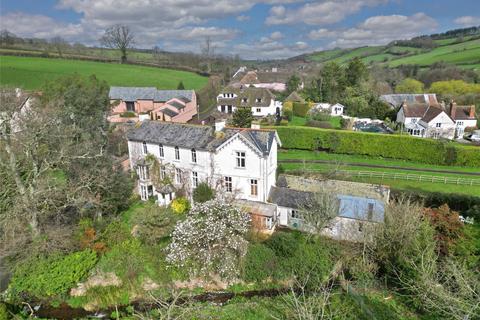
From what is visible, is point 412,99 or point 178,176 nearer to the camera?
point 178,176

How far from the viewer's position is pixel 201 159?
97.2 feet

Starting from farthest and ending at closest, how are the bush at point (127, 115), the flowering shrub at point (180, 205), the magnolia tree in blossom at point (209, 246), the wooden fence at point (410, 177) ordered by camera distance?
the bush at point (127, 115) → the wooden fence at point (410, 177) → the flowering shrub at point (180, 205) → the magnolia tree in blossom at point (209, 246)

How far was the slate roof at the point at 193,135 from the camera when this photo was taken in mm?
28078

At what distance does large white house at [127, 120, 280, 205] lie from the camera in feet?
91.9

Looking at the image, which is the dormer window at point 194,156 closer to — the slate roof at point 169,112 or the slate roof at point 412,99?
the slate roof at point 169,112

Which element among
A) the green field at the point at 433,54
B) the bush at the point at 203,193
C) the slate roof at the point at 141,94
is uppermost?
the green field at the point at 433,54

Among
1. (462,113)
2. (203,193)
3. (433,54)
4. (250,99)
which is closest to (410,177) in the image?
(203,193)

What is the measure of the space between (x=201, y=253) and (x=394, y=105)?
61.8m

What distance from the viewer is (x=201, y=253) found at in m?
21.3

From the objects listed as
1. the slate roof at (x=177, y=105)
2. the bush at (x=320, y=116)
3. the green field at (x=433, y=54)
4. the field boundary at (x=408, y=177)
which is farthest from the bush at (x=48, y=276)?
the green field at (x=433, y=54)

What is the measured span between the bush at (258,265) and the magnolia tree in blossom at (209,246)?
1.96 feet

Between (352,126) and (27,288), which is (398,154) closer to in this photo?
(352,126)

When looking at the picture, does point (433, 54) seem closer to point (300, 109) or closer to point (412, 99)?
point (412, 99)

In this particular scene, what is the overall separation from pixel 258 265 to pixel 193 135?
14093 mm
